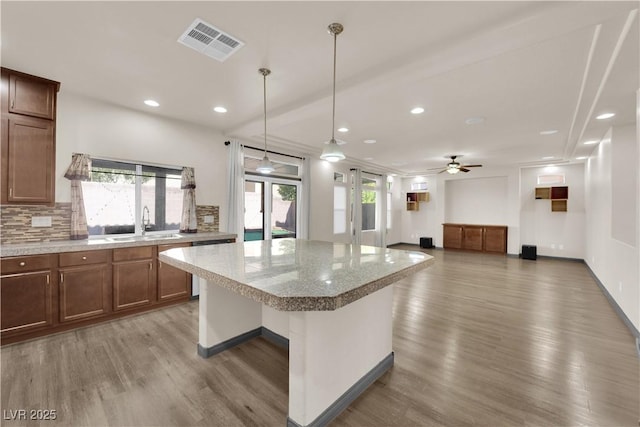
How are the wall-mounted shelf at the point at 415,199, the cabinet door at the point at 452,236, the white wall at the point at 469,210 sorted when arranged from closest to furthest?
the white wall at the point at 469,210 < the cabinet door at the point at 452,236 < the wall-mounted shelf at the point at 415,199

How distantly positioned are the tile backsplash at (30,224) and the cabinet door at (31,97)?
1.05 m

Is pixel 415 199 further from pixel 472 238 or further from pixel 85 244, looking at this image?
pixel 85 244

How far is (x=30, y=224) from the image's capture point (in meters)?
3.14

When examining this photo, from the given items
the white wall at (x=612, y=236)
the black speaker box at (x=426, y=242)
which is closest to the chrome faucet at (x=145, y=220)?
the white wall at (x=612, y=236)

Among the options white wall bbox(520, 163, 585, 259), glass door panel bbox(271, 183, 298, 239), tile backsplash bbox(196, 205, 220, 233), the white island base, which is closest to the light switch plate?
tile backsplash bbox(196, 205, 220, 233)

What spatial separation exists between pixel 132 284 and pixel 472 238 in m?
9.12

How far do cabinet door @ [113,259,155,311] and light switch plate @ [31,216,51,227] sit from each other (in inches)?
35.1

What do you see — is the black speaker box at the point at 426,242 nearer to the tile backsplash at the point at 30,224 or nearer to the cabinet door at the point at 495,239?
the cabinet door at the point at 495,239

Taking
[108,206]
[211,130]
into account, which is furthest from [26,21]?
[211,130]

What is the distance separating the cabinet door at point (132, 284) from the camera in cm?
336

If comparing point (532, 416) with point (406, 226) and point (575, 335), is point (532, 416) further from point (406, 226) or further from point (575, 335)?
point (406, 226)

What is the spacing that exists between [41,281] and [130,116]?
91.9 inches

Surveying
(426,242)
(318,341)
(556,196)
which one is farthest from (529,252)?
(318,341)

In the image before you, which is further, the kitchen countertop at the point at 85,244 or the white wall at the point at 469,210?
the white wall at the point at 469,210
